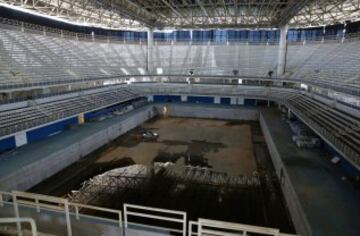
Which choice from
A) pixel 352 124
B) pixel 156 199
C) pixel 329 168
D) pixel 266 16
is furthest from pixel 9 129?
pixel 266 16

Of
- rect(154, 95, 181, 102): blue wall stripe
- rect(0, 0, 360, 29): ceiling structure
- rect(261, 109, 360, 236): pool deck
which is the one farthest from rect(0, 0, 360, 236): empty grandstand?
rect(154, 95, 181, 102): blue wall stripe

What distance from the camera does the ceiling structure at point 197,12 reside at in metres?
17.2

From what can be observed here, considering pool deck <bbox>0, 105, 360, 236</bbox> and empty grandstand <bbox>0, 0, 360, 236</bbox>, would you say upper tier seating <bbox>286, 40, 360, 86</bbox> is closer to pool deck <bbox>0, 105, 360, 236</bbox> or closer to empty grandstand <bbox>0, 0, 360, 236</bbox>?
empty grandstand <bbox>0, 0, 360, 236</bbox>

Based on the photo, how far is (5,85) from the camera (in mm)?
13859

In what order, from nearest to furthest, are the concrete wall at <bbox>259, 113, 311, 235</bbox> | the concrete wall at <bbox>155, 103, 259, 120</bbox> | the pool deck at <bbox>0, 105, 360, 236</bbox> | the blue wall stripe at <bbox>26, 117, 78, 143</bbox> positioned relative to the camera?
the pool deck at <bbox>0, 105, 360, 236</bbox>
the concrete wall at <bbox>259, 113, 311, 235</bbox>
the blue wall stripe at <bbox>26, 117, 78, 143</bbox>
the concrete wall at <bbox>155, 103, 259, 120</bbox>

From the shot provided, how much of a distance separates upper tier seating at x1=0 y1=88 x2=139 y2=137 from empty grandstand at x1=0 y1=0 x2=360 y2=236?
109mm

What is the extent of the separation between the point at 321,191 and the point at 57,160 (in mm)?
10518

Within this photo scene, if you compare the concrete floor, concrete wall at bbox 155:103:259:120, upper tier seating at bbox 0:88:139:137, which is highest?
upper tier seating at bbox 0:88:139:137

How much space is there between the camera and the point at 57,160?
11570 millimetres

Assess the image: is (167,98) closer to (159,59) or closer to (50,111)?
(159,59)

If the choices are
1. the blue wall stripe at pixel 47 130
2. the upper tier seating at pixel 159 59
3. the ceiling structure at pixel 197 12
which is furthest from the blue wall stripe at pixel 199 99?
the blue wall stripe at pixel 47 130

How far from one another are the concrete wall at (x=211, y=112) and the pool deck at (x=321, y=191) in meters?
9.77

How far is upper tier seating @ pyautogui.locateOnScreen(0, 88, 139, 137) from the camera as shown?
12.0m

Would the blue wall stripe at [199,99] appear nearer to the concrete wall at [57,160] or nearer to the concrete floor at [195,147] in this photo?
the concrete floor at [195,147]
